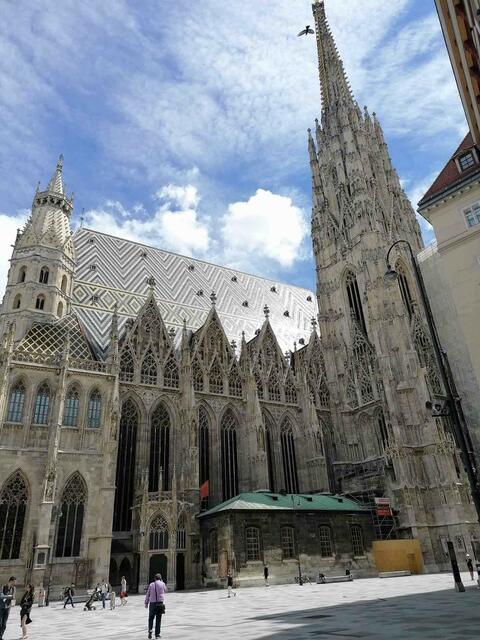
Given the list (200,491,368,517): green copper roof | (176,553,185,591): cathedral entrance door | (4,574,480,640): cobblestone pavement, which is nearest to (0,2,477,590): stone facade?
(176,553,185,591): cathedral entrance door

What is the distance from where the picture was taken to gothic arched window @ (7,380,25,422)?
1177 inches

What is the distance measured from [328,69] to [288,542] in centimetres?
5919

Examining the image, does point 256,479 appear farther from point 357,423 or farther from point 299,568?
point 357,423

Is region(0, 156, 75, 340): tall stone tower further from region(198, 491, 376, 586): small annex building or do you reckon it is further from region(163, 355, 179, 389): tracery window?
region(198, 491, 376, 586): small annex building

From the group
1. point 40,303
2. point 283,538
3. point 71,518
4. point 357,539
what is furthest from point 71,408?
point 357,539

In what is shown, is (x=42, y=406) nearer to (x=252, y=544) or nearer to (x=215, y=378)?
(x=215, y=378)

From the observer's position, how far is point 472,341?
69.4 ft

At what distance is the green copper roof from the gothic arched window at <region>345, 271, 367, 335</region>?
55.1ft

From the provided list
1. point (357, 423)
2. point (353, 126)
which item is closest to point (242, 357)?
point (357, 423)

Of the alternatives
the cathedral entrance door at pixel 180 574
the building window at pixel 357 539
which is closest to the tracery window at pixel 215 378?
the cathedral entrance door at pixel 180 574

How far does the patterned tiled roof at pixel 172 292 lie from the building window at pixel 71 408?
17.8 feet

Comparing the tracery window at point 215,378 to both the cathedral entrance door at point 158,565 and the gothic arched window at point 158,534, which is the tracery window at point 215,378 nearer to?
the gothic arched window at point 158,534

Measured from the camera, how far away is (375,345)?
42.6m

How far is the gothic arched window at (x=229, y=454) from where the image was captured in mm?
37125
